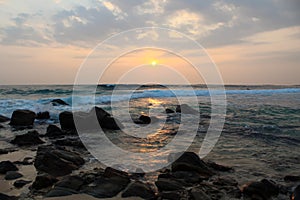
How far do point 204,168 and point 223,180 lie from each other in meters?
0.48

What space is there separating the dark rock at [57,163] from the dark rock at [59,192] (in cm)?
91

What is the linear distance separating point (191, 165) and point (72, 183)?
1.96 meters

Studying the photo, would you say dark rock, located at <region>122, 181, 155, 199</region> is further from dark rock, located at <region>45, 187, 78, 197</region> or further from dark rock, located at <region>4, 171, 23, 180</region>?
dark rock, located at <region>4, 171, 23, 180</region>

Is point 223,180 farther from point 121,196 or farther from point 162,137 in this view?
point 162,137

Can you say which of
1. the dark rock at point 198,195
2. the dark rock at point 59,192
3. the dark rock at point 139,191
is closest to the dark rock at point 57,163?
the dark rock at point 59,192

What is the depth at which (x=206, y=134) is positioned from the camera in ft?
28.1

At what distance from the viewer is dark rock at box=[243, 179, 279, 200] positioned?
152 inches

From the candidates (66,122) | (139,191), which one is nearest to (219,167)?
(139,191)

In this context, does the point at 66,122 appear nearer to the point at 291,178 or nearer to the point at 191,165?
the point at 191,165

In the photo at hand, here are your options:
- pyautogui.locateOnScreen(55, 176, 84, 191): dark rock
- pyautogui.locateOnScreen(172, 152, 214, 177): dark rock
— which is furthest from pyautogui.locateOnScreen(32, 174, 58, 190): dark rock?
pyautogui.locateOnScreen(172, 152, 214, 177): dark rock

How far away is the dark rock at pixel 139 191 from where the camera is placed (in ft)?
12.4

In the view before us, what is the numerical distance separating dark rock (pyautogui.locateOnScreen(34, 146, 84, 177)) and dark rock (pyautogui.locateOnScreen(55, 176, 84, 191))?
2.14 ft

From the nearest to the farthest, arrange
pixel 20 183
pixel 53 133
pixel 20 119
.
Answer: pixel 20 183
pixel 53 133
pixel 20 119

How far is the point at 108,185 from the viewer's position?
13.3 feet
